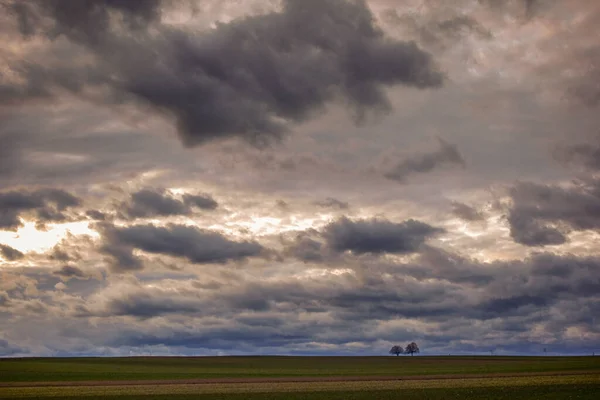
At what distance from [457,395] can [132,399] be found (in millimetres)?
38614

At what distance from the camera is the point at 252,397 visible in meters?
71.0

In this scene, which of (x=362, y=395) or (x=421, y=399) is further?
(x=362, y=395)

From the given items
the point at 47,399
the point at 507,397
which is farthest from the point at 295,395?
the point at 47,399

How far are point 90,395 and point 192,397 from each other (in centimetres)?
1745

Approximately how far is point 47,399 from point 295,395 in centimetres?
3139

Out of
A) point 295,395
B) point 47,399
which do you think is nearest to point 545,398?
point 295,395

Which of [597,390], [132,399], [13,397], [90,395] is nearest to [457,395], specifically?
[597,390]

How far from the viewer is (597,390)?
64.6 metres

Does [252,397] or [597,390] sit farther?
[252,397]

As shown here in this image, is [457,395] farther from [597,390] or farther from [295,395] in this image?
[295,395]

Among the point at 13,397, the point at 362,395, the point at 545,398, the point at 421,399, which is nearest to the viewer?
the point at 545,398

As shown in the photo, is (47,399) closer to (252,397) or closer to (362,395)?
(252,397)

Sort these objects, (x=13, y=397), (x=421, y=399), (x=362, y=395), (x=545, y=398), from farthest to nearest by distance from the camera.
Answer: (x=13, y=397)
(x=362, y=395)
(x=421, y=399)
(x=545, y=398)

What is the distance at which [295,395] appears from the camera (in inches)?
2857
